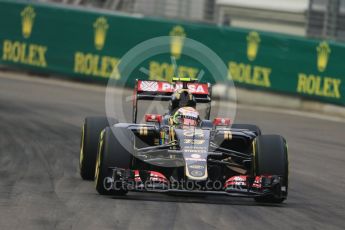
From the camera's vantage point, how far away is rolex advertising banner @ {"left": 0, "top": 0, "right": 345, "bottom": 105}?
2980cm

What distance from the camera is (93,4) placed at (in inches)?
1657

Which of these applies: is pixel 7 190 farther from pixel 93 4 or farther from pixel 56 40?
pixel 93 4

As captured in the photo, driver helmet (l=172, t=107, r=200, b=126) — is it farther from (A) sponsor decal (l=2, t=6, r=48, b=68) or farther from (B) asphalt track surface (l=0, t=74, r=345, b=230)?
(A) sponsor decal (l=2, t=6, r=48, b=68)

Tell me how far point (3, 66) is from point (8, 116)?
533 inches

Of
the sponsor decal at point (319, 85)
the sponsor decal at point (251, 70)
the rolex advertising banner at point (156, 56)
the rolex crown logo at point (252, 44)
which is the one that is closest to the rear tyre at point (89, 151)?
the rolex advertising banner at point (156, 56)

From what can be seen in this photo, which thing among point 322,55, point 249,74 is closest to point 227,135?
point 322,55

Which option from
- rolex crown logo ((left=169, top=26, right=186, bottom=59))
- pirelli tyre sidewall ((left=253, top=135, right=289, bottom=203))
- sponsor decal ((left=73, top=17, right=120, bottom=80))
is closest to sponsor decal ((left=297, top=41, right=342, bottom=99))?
rolex crown logo ((left=169, top=26, right=186, bottom=59))

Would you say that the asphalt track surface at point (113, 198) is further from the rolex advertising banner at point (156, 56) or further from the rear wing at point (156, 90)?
the rolex advertising banner at point (156, 56)

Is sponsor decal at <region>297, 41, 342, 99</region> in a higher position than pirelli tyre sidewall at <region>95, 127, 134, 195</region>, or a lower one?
higher

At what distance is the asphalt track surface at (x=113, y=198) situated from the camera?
10656mm

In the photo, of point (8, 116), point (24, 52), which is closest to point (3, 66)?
point (24, 52)

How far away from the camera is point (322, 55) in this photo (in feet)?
97.5

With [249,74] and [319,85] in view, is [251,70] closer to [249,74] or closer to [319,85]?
[249,74]

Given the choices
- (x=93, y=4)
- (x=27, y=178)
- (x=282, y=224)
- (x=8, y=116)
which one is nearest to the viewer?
(x=282, y=224)
